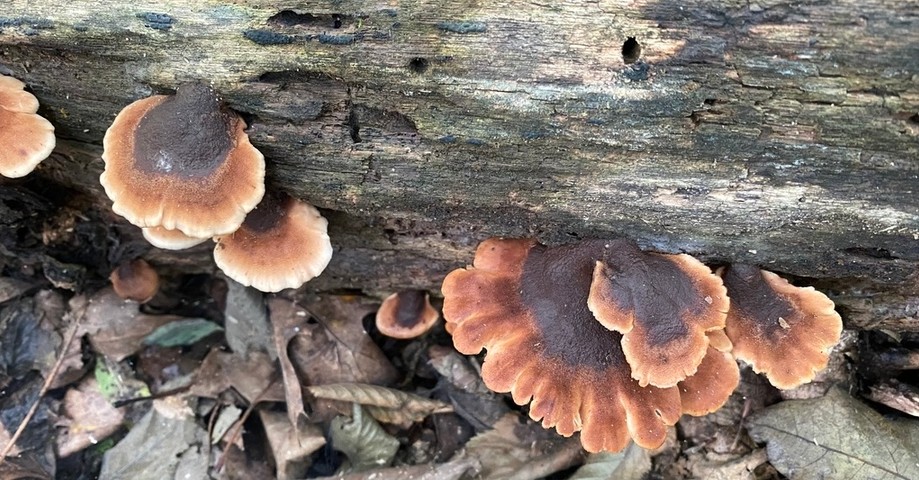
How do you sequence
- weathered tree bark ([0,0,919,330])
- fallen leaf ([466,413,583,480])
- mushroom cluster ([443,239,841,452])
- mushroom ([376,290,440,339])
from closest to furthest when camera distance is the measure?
weathered tree bark ([0,0,919,330]) < mushroom cluster ([443,239,841,452]) < fallen leaf ([466,413,583,480]) < mushroom ([376,290,440,339])

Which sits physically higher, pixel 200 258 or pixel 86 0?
pixel 86 0

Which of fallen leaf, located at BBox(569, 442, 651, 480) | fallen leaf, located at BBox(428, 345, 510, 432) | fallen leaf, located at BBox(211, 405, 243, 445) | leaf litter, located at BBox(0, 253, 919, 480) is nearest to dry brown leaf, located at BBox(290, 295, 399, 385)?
leaf litter, located at BBox(0, 253, 919, 480)

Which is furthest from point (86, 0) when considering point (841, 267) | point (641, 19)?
point (841, 267)

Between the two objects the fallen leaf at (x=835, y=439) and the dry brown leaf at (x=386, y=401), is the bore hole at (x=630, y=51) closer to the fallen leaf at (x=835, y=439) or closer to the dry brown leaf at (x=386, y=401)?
the fallen leaf at (x=835, y=439)

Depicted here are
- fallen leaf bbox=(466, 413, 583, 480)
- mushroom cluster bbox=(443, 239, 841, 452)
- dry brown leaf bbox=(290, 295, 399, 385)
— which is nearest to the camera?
mushroom cluster bbox=(443, 239, 841, 452)

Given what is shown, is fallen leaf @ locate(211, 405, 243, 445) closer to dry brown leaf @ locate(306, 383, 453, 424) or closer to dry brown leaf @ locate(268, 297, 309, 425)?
dry brown leaf @ locate(268, 297, 309, 425)

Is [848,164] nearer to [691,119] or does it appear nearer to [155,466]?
[691,119]
